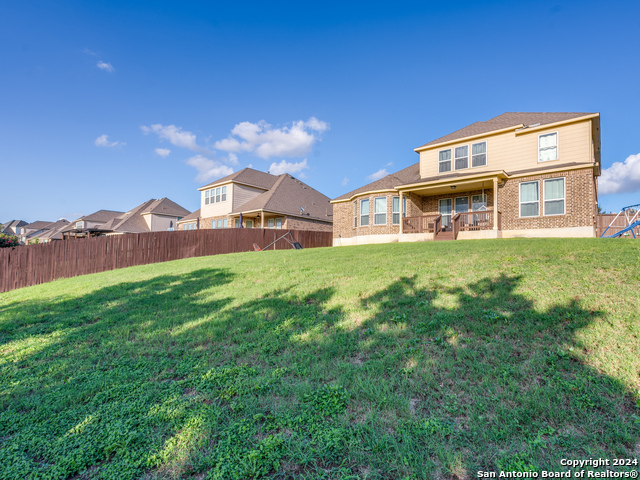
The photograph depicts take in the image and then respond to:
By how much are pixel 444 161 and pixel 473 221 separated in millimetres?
3884

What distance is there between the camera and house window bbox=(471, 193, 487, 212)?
653 inches

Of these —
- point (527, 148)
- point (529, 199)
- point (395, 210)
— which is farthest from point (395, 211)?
point (527, 148)

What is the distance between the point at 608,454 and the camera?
224cm

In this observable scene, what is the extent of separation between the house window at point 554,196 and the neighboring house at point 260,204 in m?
16.6

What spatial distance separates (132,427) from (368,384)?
213 centimetres

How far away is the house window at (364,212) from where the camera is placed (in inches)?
773

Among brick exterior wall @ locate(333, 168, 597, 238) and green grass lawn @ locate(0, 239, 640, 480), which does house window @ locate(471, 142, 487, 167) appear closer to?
brick exterior wall @ locate(333, 168, 597, 238)

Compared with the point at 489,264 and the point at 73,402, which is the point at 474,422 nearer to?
the point at 73,402

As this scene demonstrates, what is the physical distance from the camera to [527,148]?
51.7ft

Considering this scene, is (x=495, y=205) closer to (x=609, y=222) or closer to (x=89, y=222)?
(x=609, y=222)

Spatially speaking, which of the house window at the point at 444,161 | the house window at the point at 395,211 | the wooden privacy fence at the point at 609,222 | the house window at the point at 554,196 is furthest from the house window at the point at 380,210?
the wooden privacy fence at the point at 609,222

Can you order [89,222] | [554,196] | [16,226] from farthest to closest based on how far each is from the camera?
[16,226]
[89,222]
[554,196]

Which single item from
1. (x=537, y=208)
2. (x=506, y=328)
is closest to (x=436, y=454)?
(x=506, y=328)

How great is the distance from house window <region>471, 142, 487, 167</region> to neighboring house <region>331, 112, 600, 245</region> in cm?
5
